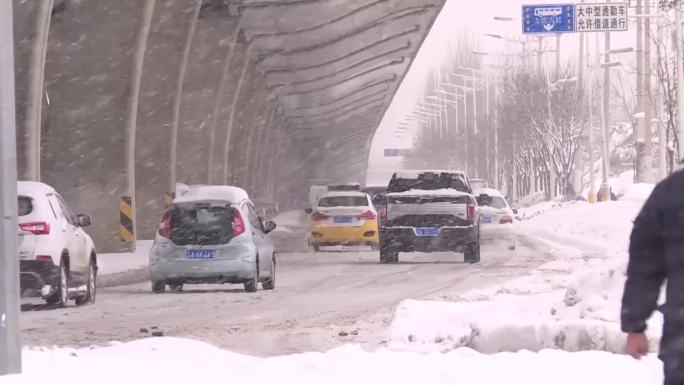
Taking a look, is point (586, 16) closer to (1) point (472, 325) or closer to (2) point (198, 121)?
(2) point (198, 121)

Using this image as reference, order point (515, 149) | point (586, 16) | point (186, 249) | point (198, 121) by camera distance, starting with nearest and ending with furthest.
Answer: point (186, 249) → point (586, 16) → point (198, 121) → point (515, 149)

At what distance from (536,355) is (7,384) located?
3.64 metres

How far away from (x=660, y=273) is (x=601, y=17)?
3446cm

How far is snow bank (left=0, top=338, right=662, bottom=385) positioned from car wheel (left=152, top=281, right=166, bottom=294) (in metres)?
8.24

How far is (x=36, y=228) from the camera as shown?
14984mm

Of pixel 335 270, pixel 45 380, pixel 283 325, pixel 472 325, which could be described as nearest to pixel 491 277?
pixel 335 270

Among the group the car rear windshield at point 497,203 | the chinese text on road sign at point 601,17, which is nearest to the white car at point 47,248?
the car rear windshield at point 497,203

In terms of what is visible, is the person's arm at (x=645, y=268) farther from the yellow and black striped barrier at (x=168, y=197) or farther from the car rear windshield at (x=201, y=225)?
the yellow and black striped barrier at (x=168, y=197)

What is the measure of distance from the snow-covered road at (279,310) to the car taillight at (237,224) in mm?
892

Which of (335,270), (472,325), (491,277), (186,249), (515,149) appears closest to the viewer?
(472,325)

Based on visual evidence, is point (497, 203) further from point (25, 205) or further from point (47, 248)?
point (47, 248)

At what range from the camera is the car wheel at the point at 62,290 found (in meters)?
15.3

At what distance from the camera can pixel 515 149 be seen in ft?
228

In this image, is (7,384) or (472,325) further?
(472,325)
